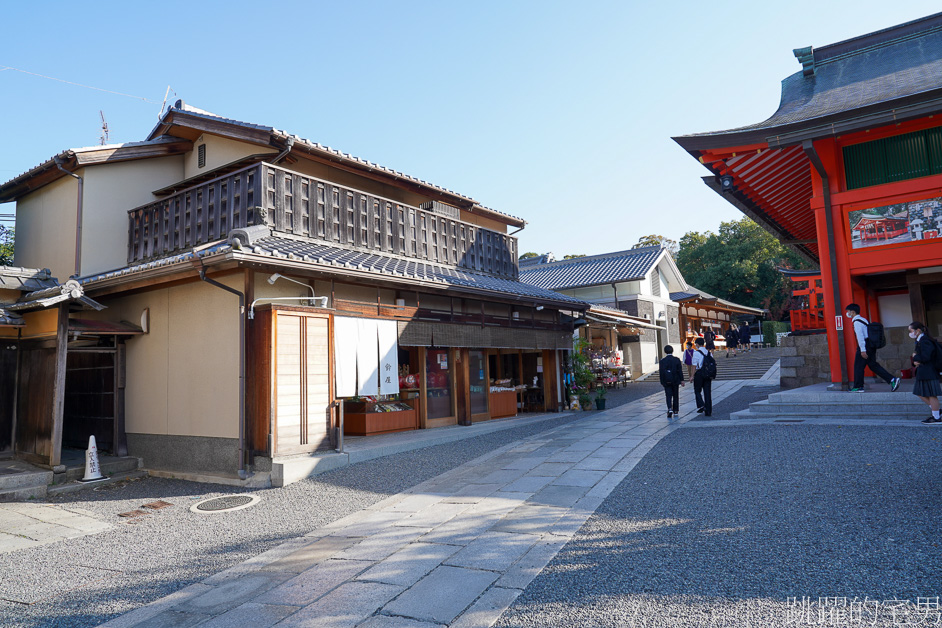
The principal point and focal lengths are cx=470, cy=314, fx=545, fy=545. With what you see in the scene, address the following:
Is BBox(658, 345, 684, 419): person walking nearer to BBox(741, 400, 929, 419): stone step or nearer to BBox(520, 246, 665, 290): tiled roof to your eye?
BBox(741, 400, 929, 419): stone step

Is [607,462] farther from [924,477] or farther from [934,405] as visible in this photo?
[934,405]

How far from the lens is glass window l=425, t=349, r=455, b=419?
38.0 feet

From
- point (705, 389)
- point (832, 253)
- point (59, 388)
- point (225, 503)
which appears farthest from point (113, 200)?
point (832, 253)

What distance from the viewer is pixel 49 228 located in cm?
1215

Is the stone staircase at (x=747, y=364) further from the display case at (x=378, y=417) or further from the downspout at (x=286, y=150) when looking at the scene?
the downspout at (x=286, y=150)

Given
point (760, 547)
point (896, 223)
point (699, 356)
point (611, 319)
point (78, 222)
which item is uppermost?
point (78, 222)

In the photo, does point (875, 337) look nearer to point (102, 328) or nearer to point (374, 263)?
point (374, 263)

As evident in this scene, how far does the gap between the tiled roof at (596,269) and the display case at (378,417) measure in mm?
17356

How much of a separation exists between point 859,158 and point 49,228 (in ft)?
54.9

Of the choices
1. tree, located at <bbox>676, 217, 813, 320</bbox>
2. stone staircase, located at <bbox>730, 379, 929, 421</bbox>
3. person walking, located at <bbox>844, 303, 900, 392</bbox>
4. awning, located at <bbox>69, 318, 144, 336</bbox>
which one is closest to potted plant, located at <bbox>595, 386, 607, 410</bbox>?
stone staircase, located at <bbox>730, 379, 929, 421</bbox>

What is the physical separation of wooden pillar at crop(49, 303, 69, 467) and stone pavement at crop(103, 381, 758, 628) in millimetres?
5780

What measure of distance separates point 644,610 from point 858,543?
6.34ft

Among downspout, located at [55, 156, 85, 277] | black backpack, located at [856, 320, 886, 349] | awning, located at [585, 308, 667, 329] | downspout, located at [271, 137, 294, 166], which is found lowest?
black backpack, located at [856, 320, 886, 349]

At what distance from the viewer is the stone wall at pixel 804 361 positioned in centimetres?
1347
